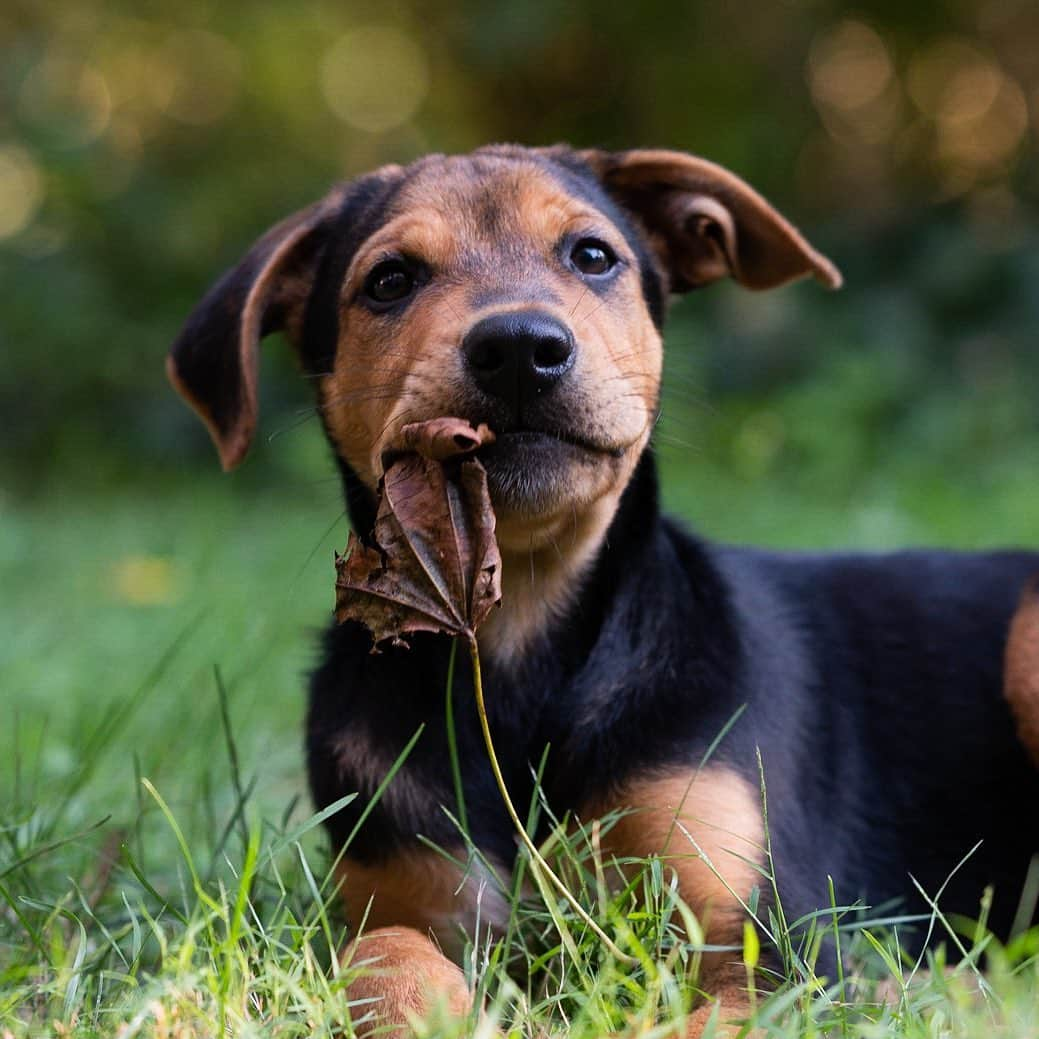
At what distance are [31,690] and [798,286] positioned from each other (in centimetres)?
590

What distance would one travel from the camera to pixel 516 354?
282 centimetres

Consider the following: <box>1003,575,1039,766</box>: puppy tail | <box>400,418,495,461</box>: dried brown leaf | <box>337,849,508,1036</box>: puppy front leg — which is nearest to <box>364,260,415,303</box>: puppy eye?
<box>400,418,495,461</box>: dried brown leaf

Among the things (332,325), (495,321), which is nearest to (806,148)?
(332,325)

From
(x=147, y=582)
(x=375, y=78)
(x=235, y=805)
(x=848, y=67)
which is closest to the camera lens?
(x=235, y=805)

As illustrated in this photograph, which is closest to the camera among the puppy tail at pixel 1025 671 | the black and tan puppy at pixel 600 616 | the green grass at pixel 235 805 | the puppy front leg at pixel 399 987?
the green grass at pixel 235 805

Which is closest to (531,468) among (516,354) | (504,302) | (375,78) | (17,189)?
(516,354)

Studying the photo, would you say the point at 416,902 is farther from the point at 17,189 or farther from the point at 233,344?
the point at 17,189

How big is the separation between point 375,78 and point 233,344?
953 centimetres

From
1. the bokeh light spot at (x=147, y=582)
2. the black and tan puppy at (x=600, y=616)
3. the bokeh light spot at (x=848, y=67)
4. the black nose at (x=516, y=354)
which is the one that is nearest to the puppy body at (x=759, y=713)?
the black and tan puppy at (x=600, y=616)

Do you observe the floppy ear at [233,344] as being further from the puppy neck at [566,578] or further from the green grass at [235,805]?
the puppy neck at [566,578]

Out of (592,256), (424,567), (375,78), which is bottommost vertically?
(424,567)

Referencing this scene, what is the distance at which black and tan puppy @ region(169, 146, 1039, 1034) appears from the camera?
9.77 feet

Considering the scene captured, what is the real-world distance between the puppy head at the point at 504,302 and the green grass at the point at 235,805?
0.42m

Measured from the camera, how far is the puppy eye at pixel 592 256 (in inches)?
138
